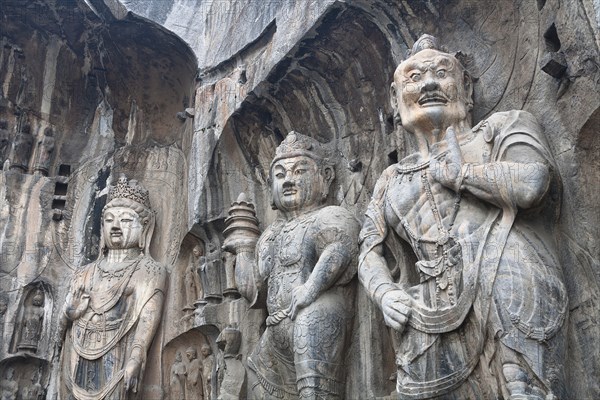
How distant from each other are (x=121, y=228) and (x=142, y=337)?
3.79 feet

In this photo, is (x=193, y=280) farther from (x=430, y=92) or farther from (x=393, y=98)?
(x=430, y=92)

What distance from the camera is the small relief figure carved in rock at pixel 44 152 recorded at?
982 cm

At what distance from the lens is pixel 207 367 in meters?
8.30

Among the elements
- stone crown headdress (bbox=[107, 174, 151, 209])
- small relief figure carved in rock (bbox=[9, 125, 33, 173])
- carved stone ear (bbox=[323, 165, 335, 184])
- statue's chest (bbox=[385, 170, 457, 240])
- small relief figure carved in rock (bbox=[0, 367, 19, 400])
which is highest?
small relief figure carved in rock (bbox=[9, 125, 33, 173])

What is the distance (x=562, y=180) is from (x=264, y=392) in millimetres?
2685

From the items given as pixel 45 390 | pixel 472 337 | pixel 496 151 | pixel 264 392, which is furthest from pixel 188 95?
pixel 472 337

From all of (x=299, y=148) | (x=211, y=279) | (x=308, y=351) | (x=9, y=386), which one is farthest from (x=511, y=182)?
(x=9, y=386)

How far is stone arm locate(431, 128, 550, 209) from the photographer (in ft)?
18.7

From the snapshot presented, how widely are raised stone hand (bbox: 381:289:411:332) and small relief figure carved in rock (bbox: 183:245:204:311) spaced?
2937 mm

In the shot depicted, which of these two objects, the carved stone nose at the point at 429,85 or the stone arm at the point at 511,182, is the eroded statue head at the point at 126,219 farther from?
the stone arm at the point at 511,182

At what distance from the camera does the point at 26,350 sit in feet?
29.0

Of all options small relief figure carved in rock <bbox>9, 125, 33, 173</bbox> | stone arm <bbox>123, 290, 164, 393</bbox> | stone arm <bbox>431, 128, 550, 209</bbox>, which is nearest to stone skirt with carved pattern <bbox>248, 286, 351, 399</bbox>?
stone arm <bbox>431, 128, 550, 209</bbox>

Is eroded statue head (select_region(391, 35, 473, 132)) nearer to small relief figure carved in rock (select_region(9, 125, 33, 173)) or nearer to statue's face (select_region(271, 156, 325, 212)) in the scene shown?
statue's face (select_region(271, 156, 325, 212))

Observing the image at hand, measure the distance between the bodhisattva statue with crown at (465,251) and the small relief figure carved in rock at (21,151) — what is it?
15.1ft
